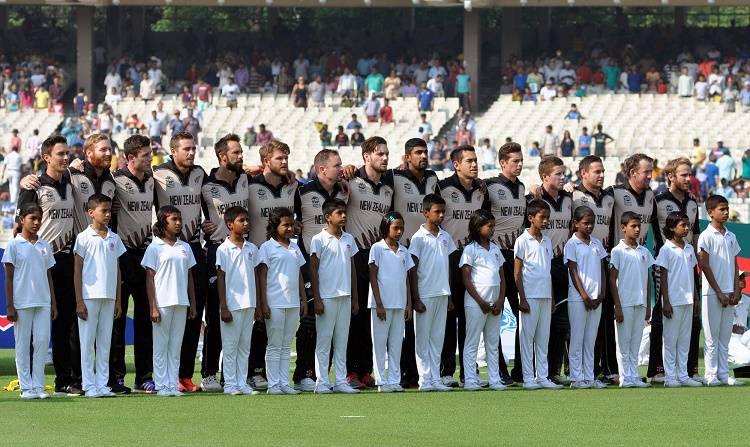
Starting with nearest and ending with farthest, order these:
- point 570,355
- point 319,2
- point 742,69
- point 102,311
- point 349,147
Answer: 1. point 102,311
2. point 570,355
3. point 349,147
4. point 742,69
5. point 319,2

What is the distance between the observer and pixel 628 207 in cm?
1348

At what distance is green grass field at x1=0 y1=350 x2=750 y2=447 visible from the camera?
31.7 feet

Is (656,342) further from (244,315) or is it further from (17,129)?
(17,129)

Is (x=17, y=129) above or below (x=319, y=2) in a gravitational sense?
below

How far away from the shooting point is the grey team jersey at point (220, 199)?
12477 mm

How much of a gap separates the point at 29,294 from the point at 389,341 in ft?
9.30

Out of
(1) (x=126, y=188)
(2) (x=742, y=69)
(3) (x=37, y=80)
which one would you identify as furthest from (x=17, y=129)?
(1) (x=126, y=188)

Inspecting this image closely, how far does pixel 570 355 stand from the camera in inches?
509

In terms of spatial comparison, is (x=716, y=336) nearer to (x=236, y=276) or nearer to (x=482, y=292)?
(x=482, y=292)

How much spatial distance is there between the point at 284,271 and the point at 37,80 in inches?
1163

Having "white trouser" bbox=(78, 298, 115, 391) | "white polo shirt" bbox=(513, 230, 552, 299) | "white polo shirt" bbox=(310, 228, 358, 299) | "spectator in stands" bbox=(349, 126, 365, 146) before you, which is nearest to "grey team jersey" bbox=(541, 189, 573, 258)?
"white polo shirt" bbox=(513, 230, 552, 299)

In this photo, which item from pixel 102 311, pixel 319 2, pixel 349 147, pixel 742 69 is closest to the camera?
pixel 102 311

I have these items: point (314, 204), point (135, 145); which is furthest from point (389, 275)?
point (135, 145)

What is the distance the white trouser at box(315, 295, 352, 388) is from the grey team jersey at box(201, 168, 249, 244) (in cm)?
101
